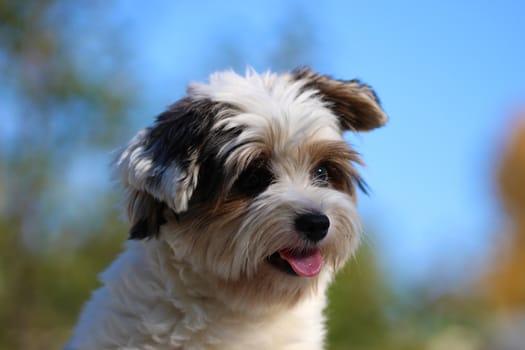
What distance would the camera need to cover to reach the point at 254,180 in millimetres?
3480

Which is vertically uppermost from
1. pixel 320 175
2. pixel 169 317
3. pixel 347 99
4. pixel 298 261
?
pixel 347 99

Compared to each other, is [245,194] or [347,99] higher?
[347,99]

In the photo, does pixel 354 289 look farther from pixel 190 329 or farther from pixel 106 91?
pixel 190 329

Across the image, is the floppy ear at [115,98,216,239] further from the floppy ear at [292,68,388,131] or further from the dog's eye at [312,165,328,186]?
the floppy ear at [292,68,388,131]

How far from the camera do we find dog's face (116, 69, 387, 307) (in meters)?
3.30

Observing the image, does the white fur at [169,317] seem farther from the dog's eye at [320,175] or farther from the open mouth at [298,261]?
the dog's eye at [320,175]

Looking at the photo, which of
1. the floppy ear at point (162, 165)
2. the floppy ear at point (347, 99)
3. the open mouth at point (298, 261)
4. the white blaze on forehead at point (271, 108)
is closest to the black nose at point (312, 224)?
the open mouth at point (298, 261)

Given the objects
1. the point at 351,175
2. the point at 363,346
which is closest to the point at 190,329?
the point at 351,175

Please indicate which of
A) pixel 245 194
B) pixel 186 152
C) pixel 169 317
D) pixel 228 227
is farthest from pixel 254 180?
pixel 169 317

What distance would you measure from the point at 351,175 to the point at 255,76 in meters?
0.75

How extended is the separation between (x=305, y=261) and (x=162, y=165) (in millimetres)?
845

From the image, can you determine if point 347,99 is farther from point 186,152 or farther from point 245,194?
point 186,152

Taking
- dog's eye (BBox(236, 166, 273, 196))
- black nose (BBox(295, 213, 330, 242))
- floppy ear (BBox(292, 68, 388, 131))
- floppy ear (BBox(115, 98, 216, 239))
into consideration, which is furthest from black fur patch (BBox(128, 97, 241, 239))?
floppy ear (BBox(292, 68, 388, 131))

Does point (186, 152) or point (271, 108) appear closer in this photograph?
point (186, 152)
